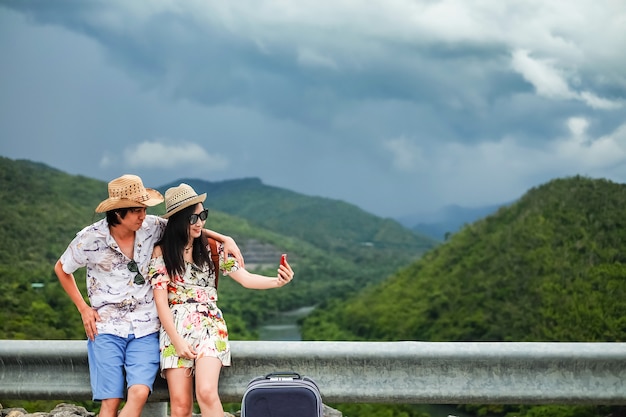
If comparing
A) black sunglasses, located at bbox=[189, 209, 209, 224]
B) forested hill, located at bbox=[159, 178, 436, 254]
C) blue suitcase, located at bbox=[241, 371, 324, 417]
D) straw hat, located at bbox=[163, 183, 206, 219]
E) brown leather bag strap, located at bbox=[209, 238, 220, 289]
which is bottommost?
blue suitcase, located at bbox=[241, 371, 324, 417]

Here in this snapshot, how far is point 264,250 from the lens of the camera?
9519 centimetres

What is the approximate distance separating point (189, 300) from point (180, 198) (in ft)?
1.83

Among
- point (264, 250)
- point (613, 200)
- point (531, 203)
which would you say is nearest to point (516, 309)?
point (613, 200)

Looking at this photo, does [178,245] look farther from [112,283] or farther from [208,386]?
[208,386]

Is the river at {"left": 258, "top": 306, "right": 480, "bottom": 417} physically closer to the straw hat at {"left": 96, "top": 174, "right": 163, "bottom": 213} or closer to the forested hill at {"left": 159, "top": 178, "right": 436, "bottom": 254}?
the forested hill at {"left": 159, "top": 178, "right": 436, "bottom": 254}

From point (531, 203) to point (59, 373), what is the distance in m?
58.7

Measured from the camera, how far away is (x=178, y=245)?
3955 millimetres

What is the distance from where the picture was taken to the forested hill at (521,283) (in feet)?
133

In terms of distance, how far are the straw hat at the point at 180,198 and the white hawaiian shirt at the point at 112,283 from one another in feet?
0.89

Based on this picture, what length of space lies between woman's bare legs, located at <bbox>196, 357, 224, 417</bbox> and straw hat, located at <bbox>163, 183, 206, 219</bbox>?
806mm

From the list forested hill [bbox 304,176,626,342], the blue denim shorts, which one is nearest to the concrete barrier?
the blue denim shorts

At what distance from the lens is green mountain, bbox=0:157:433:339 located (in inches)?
1491

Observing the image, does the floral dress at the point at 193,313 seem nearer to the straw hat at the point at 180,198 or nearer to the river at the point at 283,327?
the straw hat at the point at 180,198

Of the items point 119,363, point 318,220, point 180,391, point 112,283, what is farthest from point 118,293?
point 318,220
